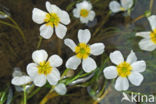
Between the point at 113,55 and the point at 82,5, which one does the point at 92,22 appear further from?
the point at 113,55

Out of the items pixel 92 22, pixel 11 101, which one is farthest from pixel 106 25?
pixel 11 101

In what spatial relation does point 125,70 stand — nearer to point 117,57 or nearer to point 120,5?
point 117,57

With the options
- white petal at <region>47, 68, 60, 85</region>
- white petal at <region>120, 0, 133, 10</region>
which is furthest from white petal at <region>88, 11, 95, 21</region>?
white petal at <region>47, 68, 60, 85</region>

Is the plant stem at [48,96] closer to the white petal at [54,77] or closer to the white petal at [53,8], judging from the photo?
the white petal at [54,77]

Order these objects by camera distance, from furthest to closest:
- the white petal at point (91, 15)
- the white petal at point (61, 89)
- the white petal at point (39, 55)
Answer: the white petal at point (91, 15), the white petal at point (61, 89), the white petal at point (39, 55)

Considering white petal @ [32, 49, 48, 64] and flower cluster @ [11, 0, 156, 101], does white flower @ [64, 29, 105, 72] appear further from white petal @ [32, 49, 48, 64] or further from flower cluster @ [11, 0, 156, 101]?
white petal @ [32, 49, 48, 64]

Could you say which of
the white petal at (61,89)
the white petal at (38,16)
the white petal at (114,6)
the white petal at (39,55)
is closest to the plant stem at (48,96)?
the white petal at (61,89)
